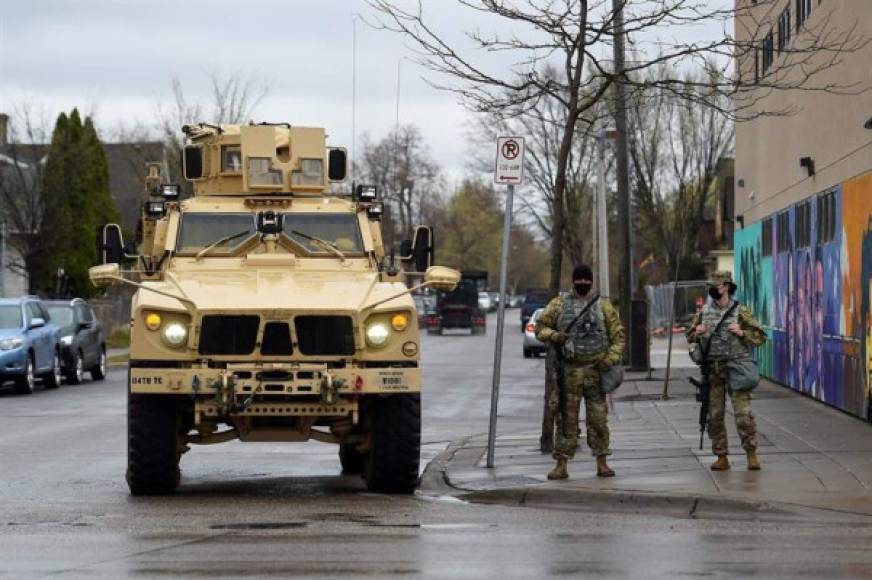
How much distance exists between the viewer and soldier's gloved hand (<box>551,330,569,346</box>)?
14641 mm

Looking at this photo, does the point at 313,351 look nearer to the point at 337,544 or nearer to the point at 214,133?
the point at 337,544

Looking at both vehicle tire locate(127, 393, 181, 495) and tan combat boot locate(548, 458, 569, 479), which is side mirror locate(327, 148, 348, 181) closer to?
vehicle tire locate(127, 393, 181, 495)

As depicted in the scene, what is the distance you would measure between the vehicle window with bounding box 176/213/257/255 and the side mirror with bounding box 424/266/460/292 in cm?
188

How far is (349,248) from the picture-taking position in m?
16.0

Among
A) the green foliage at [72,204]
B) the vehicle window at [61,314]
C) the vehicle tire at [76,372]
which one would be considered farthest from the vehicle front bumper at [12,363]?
the green foliage at [72,204]

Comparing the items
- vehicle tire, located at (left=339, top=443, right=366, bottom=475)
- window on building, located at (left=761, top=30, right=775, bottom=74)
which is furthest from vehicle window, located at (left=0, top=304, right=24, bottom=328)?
vehicle tire, located at (left=339, top=443, right=366, bottom=475)

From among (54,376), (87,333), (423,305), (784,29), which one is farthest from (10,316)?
(423,305)

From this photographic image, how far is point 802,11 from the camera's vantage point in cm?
2609

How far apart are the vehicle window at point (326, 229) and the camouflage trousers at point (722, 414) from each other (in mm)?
3281

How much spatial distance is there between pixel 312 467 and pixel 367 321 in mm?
3569

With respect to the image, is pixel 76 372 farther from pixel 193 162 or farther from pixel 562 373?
pixel 562 373

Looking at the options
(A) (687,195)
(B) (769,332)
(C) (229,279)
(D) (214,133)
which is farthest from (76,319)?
(A) (687,195)

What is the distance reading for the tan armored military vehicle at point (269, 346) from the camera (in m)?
13.9

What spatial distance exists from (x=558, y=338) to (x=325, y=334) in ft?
6.37
